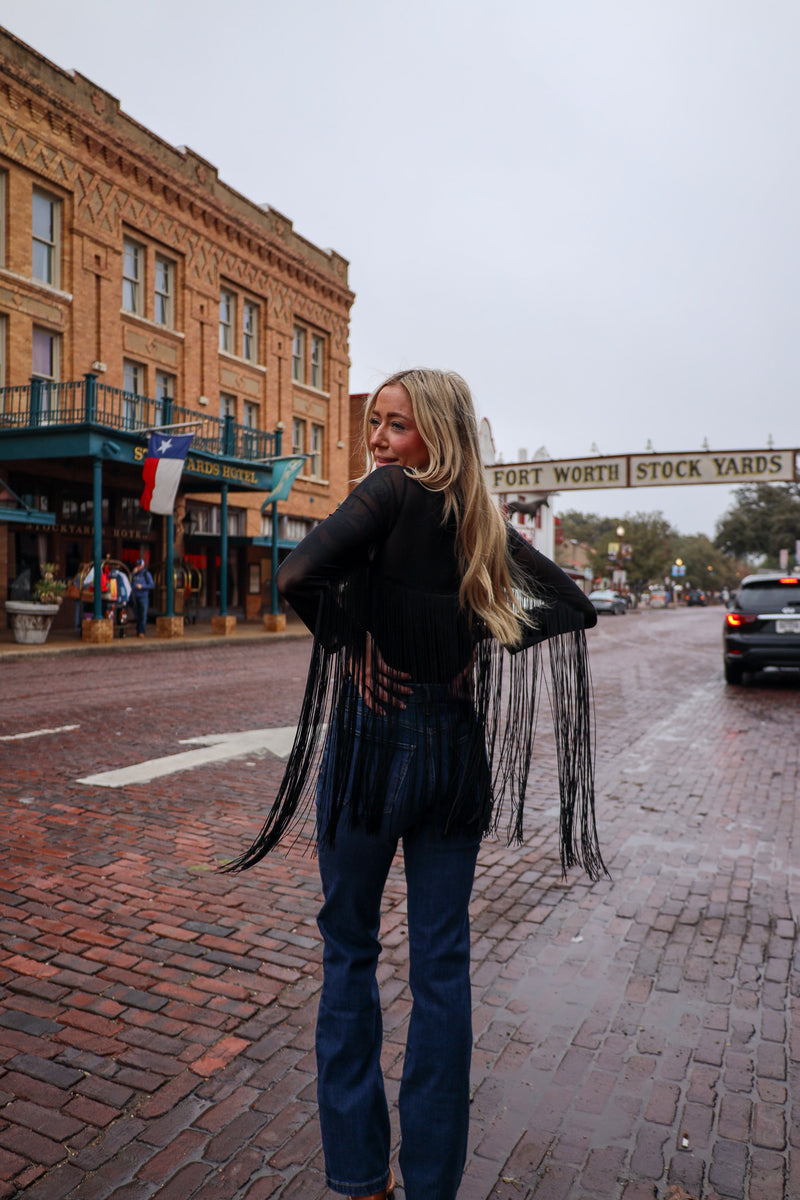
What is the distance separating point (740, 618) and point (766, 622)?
1.17 ft

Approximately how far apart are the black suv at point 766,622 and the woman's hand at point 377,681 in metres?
12.2

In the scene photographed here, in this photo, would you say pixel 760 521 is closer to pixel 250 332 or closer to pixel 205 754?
pixel 250 332

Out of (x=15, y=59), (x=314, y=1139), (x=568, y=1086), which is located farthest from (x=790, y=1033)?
(x=15, y=59)

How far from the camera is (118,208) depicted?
75.7ft

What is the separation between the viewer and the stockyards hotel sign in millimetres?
22016

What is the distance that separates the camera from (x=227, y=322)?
92.7 feet

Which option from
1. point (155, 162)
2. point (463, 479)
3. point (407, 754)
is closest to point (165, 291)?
point (155, 162)

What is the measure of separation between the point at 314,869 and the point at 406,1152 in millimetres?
2768

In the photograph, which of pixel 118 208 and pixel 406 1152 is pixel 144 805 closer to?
pixel 406 1152

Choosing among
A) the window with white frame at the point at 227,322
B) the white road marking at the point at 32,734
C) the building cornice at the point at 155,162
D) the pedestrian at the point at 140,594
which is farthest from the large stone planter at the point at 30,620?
the window with white frame at the point at 227,322

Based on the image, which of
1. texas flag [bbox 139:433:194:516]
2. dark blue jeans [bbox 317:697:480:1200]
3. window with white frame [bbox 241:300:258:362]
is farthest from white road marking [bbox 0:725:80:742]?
window with white frame [bbox 241:300:258:362]

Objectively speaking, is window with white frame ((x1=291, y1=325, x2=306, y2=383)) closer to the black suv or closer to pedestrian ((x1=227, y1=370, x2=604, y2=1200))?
the black suv

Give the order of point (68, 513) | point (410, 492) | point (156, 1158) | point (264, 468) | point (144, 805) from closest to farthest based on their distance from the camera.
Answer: point (410, 492) → point (156, 1158) → point (144, 805) → point (68, 513) → point (264, 468)

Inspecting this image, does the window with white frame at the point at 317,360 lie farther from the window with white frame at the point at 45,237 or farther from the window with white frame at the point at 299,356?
the window with white frame at the point at 45,237
